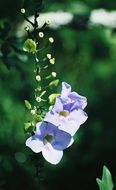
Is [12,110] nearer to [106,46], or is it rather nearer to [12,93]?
[12,93]

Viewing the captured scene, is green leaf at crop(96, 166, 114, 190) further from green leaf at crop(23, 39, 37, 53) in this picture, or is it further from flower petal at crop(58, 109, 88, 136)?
green leaf at crop(23, 39, 37, 53)

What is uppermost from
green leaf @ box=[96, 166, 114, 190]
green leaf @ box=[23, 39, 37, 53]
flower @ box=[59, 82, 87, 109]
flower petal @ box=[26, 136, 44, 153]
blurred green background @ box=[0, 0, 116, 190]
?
blurred green background @ box=[0, 0, 116, 190]

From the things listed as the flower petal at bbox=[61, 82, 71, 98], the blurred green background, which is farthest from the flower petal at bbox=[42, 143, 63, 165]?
the blurred green background

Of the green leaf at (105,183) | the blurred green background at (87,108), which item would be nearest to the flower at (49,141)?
the green leaf at (105,183)

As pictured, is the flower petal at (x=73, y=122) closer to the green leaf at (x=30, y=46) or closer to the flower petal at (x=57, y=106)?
the flower petal at (x=57, y=106)

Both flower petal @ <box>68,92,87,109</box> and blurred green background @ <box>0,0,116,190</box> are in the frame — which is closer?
flower petal @ <box>68,92,87,109</box>

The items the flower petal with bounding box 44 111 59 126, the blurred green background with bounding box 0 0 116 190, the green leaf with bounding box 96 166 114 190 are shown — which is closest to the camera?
the flower petal with bounding box 44 111 59 126

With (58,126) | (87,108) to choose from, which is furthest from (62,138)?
(87,108)
